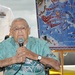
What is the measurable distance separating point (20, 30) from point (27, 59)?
0.25m

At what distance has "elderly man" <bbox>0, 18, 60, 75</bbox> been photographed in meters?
1.69

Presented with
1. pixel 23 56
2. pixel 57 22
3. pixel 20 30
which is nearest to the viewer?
pixel 23 56

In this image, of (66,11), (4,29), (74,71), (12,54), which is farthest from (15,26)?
(74,71)

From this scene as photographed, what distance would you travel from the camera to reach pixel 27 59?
5.87 feet

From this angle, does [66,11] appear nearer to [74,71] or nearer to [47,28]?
[47,28]

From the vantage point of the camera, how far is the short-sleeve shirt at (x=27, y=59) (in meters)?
1.76

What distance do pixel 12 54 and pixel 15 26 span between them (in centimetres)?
24

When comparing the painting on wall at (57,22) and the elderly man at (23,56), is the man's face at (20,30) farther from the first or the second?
the painting on wall at (57,22)

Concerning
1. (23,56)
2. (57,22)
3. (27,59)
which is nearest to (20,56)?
(23,56)

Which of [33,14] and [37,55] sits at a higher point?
[33,14]

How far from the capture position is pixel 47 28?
3115mm

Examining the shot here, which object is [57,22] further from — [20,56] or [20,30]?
[20,56]

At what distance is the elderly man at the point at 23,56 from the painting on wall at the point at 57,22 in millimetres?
1218

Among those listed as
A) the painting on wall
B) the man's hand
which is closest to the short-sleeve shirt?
the man's hand
